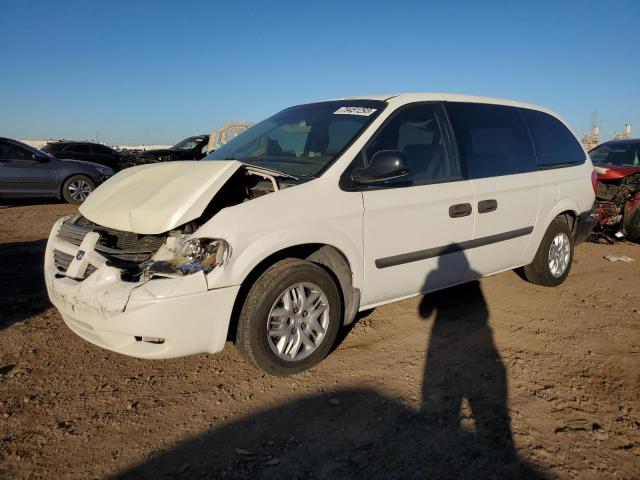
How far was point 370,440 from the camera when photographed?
249 centimetres

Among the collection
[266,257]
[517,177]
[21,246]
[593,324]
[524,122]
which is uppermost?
[524,122]

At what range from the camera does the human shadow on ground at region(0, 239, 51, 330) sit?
413 cm

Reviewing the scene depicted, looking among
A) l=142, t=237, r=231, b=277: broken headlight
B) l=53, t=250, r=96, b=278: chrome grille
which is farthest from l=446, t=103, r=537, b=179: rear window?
l=53, t=250, r=96, b=278: chrome grille

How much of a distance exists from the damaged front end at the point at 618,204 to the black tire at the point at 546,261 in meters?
2.58

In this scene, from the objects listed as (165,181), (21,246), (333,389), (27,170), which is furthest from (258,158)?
(27,170)

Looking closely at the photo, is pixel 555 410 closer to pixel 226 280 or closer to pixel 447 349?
pixel 447 349

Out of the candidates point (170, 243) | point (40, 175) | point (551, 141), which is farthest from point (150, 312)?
point (40, 175)

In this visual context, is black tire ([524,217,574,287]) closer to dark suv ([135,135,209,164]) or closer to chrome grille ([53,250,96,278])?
chrome grille ([53,250,96,278])

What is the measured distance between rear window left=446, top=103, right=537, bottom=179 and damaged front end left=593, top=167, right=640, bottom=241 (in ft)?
11.1

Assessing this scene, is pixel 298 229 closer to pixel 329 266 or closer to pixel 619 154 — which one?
pixel 329 266

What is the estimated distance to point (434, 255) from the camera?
3.67 meters

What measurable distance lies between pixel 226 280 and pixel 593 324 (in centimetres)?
323

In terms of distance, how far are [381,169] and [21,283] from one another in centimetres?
391

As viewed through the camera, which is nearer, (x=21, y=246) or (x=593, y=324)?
(x=593, y=324)
